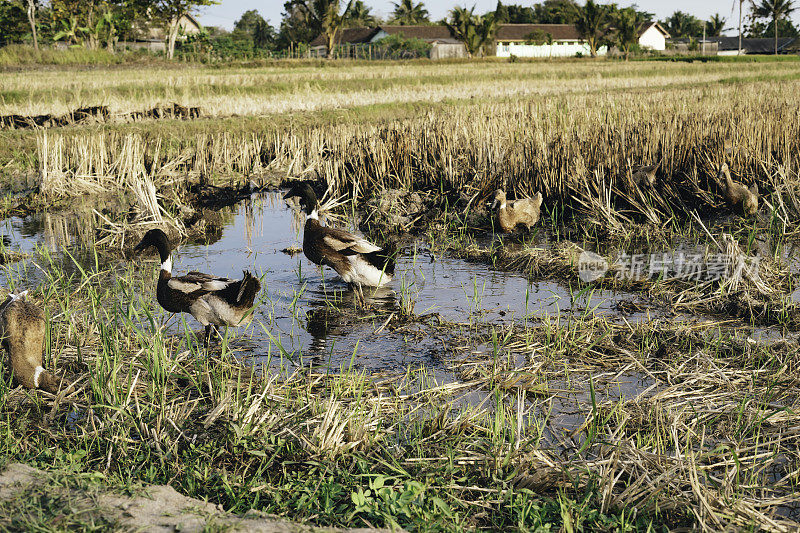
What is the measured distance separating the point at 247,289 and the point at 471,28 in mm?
61970

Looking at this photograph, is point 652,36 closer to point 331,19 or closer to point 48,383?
point 331,19

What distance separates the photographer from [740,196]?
25.8 ft

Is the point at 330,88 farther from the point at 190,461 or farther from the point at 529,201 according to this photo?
the point at 190,461

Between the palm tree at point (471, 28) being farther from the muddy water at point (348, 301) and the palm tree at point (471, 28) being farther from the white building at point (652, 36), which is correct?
the muddy water at point (348, 301)

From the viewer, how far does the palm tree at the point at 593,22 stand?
6775 centimetres

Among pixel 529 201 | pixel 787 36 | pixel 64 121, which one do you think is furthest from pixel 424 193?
pixel 787 36

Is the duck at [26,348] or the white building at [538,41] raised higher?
the white building at [538,41]

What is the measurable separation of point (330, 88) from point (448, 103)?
203 inches

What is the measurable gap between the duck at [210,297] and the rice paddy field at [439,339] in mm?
227

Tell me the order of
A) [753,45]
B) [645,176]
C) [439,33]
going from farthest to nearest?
[753,45]
[439,33]
[645,176]

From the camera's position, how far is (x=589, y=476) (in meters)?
3.03

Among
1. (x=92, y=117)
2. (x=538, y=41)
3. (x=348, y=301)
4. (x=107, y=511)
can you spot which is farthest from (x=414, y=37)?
(x=107, y=511)

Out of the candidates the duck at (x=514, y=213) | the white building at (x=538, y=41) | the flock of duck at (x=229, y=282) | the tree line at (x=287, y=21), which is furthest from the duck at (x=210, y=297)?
the white building at (x=538, y=41)

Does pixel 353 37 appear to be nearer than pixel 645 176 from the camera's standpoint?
No
